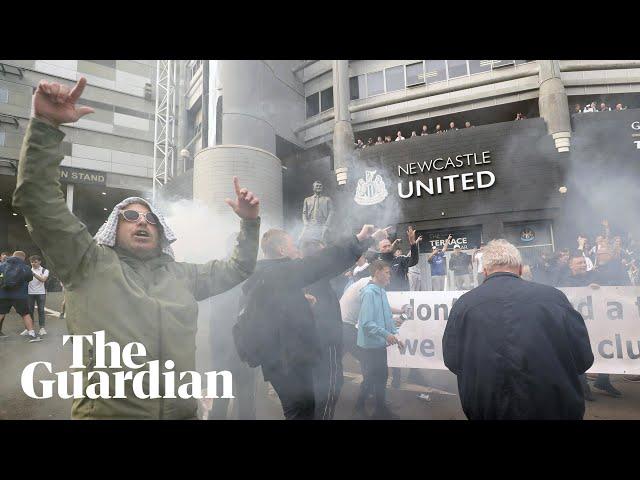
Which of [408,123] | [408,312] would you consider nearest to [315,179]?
[408,312]

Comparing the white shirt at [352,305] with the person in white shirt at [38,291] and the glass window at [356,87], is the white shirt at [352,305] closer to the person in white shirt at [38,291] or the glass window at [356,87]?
the person in white shirt at [38,291]

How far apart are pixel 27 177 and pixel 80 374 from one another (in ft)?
2.28

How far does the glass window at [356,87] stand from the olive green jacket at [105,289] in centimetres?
993

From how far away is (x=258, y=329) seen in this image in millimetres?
1864

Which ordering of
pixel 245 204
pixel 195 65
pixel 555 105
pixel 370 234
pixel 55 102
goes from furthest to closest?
pixel 555 105 < pixel 195 65 < pixel 370 234 < pixel 245 204 < pixel 55 102

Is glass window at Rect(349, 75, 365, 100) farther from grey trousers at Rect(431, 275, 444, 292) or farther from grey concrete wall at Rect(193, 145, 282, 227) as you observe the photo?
grey concrete wall at Rect(193, 145, 282, 227)

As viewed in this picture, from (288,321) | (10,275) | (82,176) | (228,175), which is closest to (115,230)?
(288,321)

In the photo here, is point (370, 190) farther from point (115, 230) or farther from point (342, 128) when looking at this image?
point (115, 230)

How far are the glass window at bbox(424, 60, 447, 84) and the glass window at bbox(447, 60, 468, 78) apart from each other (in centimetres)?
15

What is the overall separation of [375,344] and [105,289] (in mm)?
1914

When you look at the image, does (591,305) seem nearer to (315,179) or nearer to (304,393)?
(304,393)

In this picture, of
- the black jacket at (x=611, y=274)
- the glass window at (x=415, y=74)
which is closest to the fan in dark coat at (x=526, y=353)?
the black jacket at (x=611, y=274)

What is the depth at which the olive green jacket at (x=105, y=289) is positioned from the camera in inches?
43.7

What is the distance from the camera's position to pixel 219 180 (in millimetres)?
3428
